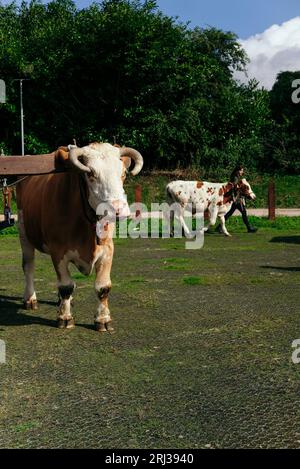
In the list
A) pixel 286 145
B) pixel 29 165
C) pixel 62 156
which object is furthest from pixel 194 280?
pixel 286 145

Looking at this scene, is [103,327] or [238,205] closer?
[103,327]

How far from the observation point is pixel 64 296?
6.41m

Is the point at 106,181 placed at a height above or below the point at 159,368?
above

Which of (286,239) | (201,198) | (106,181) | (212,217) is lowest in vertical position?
(286,239)

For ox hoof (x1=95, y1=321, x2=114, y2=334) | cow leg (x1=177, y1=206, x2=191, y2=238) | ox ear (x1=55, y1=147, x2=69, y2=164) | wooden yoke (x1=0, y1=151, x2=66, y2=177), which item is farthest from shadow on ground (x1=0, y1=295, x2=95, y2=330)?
cow leg (x1=177, y1=206, x2=191, y2=238)

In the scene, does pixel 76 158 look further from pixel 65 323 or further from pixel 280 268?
pixel 280 268

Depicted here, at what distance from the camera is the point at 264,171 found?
33062mm

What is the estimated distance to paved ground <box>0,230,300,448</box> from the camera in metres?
3.70

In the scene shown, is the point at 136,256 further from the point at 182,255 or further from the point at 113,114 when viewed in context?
the point at 113,114

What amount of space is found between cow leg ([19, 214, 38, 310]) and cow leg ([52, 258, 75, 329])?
107cm

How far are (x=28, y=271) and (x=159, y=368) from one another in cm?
308

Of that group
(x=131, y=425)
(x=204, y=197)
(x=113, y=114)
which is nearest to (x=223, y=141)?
(x=113, y=114)

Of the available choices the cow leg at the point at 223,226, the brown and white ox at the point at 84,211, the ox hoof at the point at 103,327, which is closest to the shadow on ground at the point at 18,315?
the ox hoof at the point at 103,327
